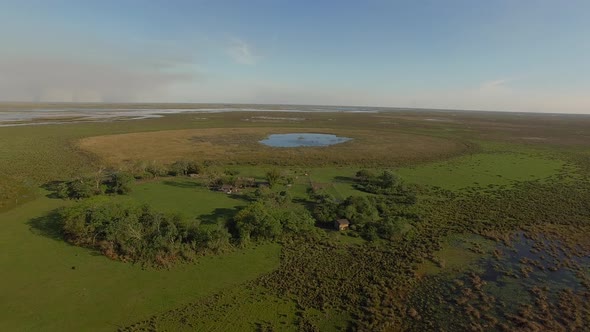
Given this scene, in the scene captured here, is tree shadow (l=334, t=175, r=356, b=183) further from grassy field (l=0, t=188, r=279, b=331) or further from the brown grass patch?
grassy field (l=0, t=188, r=279, b=331)

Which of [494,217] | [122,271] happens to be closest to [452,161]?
[494,217]

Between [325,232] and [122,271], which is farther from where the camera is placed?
[325,232]

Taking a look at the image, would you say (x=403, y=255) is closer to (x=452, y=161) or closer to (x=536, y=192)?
(x=536, y=192)

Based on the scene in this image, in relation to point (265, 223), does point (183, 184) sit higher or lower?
lower

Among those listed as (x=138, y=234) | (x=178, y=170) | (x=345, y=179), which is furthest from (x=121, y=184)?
(x=345, y=179)

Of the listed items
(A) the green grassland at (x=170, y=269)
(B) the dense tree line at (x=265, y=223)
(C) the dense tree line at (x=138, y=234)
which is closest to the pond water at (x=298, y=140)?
(A) the green grassland at (x=170, y=269)

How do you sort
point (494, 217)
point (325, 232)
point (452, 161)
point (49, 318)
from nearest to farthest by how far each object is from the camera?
point (49, 318) < point (325, 232) < point (494, 217) < point (452, 161)

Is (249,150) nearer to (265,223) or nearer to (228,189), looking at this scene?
(228,189)
